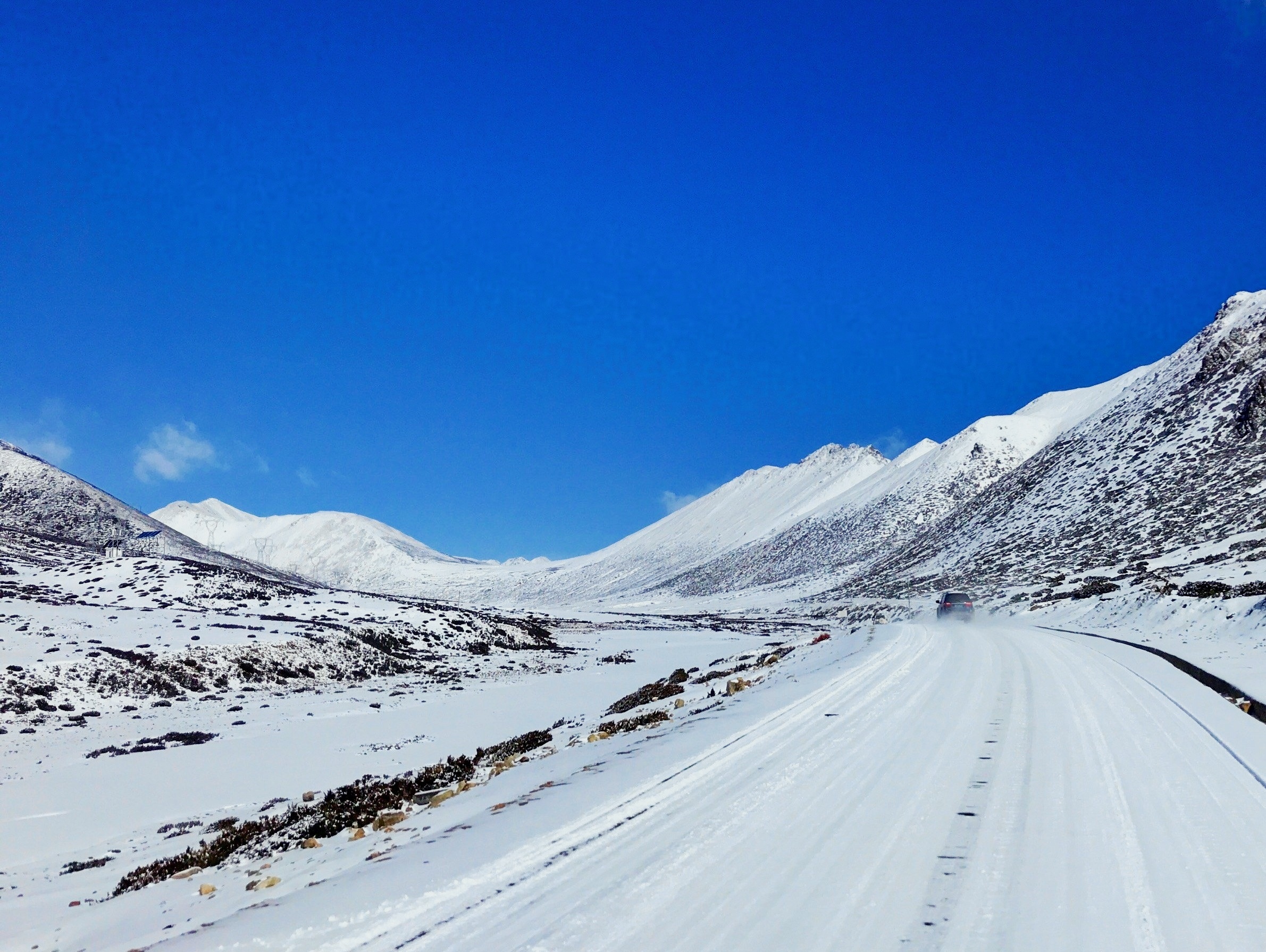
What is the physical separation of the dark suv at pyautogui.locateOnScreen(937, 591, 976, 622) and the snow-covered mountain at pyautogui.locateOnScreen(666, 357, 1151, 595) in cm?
8630

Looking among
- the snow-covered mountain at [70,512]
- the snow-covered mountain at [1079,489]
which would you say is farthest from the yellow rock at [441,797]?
the snow-covered mountain at [70,512]

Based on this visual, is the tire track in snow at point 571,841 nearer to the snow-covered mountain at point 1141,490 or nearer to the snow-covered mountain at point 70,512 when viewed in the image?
the snow-covered mountain at point 1141,490

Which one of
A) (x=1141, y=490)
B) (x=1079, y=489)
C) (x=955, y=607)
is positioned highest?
(x=1079, y=489)

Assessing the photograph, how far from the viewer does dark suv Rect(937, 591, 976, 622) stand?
3531 cm

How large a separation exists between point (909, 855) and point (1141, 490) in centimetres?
7848

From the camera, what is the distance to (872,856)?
5.14 metres

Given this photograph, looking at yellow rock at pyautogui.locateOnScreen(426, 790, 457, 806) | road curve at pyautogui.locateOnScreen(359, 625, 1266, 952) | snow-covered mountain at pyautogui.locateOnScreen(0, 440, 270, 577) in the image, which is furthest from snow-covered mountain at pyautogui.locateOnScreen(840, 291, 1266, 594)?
snow-covered mountain at pyautogui.locateOnScreen(0, 440, 270, 577)

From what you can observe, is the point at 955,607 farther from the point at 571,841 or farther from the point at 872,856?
the point at 571,841

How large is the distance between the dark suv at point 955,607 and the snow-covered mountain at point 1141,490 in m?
10.7

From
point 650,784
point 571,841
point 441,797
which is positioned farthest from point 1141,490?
point 571,841

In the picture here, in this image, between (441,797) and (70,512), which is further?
(70,512)

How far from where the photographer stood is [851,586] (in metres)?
104

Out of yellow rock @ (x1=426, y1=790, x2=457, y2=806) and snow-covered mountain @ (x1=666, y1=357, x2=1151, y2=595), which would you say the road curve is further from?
snow-covered mountain @ (x1=666, y1=357, x2=1151, y2=595)

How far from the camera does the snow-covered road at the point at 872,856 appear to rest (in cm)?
411
